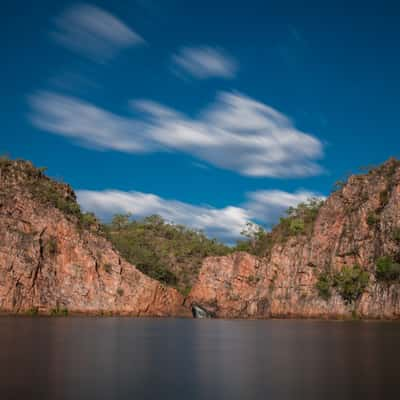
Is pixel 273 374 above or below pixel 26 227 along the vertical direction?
below

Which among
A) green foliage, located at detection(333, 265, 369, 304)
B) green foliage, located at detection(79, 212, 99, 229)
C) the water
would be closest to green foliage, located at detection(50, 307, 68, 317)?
green foliage, located at detection(79, 212, 99, 229)

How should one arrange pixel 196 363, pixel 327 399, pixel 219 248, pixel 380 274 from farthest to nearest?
pixel 219 248
pixel 380 274
pixel 196 363
pixel 327 399

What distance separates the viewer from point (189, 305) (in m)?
106

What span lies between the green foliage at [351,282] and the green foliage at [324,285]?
170cm

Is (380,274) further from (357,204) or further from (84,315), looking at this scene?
(84,315)

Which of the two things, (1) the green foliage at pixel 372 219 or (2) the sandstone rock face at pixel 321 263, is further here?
(1) the green foliage at pixel 372 219

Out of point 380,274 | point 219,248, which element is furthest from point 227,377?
point 219,248

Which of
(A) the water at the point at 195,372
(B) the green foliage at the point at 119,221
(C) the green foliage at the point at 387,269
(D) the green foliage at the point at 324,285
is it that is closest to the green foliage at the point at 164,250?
(B) the green foliage at the point at 119,221

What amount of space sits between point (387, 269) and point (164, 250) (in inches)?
2469

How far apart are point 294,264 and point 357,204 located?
1696cm

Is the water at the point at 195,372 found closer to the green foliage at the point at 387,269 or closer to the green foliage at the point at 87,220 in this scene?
the green foliage at the point at 387,269

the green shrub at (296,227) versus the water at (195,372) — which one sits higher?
the green shrub at (296,227)

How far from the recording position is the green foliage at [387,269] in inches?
3280

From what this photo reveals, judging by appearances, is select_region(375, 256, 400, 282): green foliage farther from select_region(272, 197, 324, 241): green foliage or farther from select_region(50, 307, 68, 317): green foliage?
select_region(50, 307, 68, 317): green foliage
